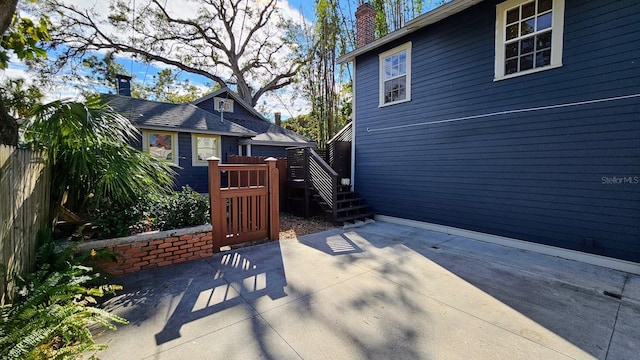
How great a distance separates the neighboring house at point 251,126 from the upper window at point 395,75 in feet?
19.8

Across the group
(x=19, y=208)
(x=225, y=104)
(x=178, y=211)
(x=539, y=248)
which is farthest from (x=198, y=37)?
(x=539, y=248)

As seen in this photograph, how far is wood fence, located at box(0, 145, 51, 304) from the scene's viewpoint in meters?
2.06

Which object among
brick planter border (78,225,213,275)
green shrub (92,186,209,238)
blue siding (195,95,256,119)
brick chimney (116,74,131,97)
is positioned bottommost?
brick planter border (78,225,213,275)

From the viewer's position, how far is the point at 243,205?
14.8 ft

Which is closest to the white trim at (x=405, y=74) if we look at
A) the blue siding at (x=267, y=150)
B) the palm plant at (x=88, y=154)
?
the palm plant at (x=88, y=154)

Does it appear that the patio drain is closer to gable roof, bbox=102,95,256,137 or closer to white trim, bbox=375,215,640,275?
white trim, bbox=375,215,640,275

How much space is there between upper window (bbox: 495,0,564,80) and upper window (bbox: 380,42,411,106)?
1.78 meters

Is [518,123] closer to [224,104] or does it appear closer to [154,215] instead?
[154,215]

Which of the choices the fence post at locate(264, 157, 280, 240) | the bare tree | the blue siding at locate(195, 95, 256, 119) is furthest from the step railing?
the bare tree

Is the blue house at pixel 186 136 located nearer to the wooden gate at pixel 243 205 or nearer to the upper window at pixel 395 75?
the wooden gate at pixel 243 205

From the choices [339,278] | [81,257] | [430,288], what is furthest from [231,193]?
[430,288]

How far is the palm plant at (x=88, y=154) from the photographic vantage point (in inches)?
109

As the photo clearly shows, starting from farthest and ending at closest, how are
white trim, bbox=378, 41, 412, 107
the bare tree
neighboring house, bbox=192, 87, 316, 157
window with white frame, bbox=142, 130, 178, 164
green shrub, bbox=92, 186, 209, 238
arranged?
the bare tree < neighboring house, bbox=192, 87, 316, 157 < window with white frame, bbox=142, 130, 178, 164 < white trim, bbox=378, 41, 412, 107 < green shrub, bbox=92, 186, 209, 238

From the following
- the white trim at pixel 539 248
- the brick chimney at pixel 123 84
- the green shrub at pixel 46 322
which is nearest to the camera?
the green shrub at pixel 46 322
